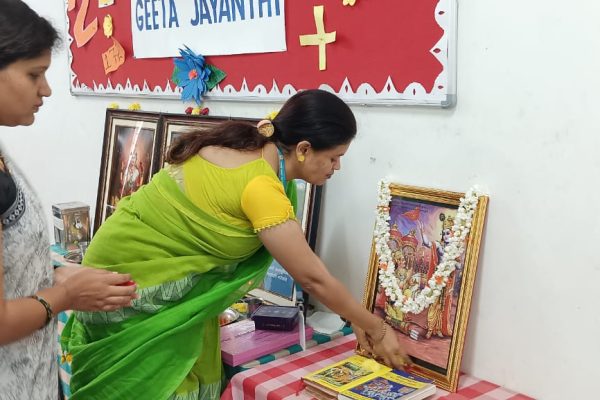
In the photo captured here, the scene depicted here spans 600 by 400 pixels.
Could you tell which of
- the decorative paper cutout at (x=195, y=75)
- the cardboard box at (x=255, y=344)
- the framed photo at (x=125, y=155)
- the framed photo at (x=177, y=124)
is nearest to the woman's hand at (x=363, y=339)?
the cardboard box at (x=255, y=344)

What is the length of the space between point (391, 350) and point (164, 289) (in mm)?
539

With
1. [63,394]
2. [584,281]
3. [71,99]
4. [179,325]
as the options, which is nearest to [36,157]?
[71,99]

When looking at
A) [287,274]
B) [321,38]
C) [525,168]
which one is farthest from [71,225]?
[525,168]

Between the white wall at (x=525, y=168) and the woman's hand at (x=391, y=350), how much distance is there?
15 centimetres

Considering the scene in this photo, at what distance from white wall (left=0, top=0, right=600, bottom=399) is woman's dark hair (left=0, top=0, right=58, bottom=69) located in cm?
86

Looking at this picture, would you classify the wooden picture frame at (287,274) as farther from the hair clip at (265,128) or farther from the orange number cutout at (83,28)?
the orange number cutout at (83,28)

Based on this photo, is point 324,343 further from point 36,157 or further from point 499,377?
point 36,157

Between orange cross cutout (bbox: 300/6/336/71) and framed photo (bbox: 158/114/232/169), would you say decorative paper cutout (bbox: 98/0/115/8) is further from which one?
orange cross cutout (bbox: 300/6/336/71)

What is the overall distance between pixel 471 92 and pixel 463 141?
0.36 ft

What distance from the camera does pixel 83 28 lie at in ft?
8.80

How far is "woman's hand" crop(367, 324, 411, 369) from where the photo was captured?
1.47 meters

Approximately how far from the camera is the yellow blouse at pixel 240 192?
130 cm

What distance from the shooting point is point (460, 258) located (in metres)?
1.40

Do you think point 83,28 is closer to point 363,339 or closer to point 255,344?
point 255,344
